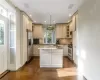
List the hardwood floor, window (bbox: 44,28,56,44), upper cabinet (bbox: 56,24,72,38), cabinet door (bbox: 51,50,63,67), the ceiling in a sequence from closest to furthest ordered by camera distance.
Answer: the hardwood floor, the ceiling, cabinet door (bbox: 51,50,63,67), upper cabinet (bbox: 56,24,72,38), window (bbox: 44,28,56,44)

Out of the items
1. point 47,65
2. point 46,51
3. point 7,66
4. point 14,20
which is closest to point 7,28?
point 14,20

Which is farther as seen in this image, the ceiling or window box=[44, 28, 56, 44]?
window box=[44, 28, 56, 44]

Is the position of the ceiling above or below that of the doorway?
above

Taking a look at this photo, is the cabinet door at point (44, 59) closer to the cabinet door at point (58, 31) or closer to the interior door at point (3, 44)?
the interior door at point (3, 44)

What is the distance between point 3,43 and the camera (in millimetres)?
5746

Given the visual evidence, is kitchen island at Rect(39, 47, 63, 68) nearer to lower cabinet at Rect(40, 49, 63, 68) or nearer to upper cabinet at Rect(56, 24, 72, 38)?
lower cabinet at Rect(40, 49, 63, 68)

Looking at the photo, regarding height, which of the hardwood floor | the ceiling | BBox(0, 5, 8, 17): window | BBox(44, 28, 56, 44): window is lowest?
the hardwood floor

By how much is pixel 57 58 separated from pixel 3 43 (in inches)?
112

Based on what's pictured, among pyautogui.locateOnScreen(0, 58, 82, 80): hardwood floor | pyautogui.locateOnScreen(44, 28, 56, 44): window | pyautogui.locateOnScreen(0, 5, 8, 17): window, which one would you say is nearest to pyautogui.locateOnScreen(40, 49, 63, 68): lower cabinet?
pyautogui.locateOnScreen(0, 58, 82, 80): hardwood floor

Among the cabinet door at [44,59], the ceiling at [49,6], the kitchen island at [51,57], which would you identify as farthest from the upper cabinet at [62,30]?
the cabinet door at [44,59]

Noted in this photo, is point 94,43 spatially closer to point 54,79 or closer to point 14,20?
point 54,79

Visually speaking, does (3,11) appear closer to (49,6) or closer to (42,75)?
(49,6)

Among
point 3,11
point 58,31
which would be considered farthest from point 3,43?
point 58,31

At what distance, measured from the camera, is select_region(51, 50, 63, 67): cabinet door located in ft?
23.0
